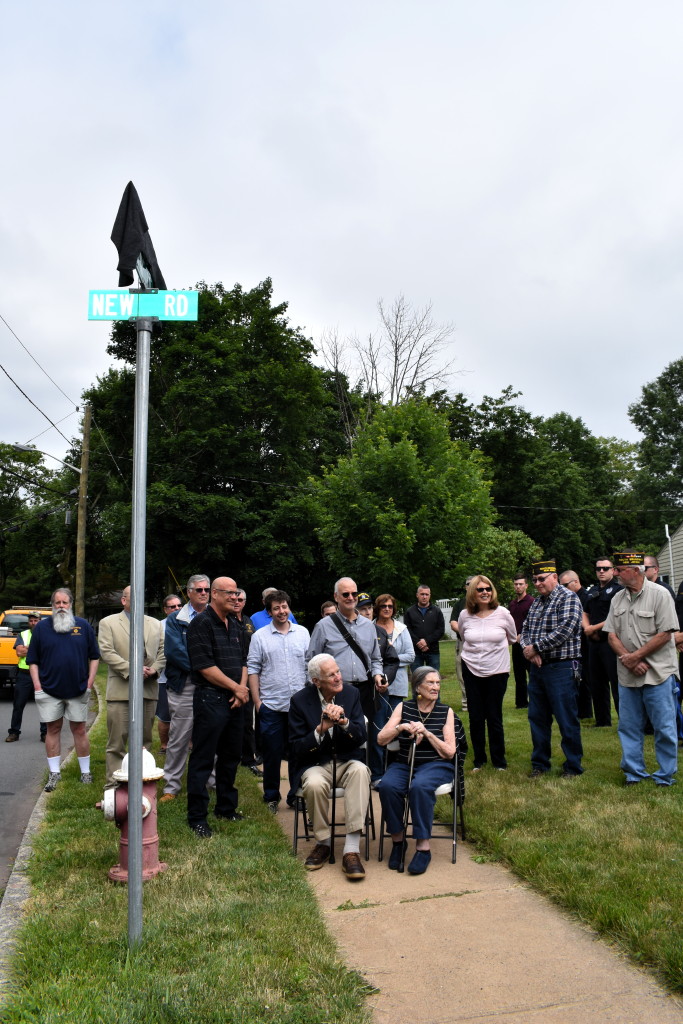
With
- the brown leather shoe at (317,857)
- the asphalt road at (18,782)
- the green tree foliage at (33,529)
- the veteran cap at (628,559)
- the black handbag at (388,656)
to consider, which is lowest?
the asphalt road at (18,782)

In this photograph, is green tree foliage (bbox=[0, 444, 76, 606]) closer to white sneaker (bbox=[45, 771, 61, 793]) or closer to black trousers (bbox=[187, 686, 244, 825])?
white sneaker (bbox=[45, 771, 61, 793])

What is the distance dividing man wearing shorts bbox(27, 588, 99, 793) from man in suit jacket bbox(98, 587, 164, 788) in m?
0.55

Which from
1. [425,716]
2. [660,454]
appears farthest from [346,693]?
[660,454]

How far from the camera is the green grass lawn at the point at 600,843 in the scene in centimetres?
429

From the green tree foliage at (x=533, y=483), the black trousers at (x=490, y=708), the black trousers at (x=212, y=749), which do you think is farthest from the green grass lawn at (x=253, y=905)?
the green tree foliage at (x=533, y=483)

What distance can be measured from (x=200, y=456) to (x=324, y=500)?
10092 mm

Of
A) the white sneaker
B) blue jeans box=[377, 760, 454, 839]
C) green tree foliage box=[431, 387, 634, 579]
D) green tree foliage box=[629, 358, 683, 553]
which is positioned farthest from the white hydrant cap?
green tree foliage box=[629, 358, 683, 553]

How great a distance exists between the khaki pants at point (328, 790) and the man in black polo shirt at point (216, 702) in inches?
34.2

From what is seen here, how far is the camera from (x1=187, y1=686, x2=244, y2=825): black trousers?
21.3ft

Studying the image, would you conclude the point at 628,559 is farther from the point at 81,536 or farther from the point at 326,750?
the point at 81,536

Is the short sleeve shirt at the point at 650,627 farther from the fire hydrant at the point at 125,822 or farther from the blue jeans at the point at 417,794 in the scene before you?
the fire hydrant at the point at 125,822

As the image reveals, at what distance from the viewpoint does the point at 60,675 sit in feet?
27.9

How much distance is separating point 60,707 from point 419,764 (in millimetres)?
4083

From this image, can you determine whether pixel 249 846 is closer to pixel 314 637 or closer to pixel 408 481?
pixel 314 637
